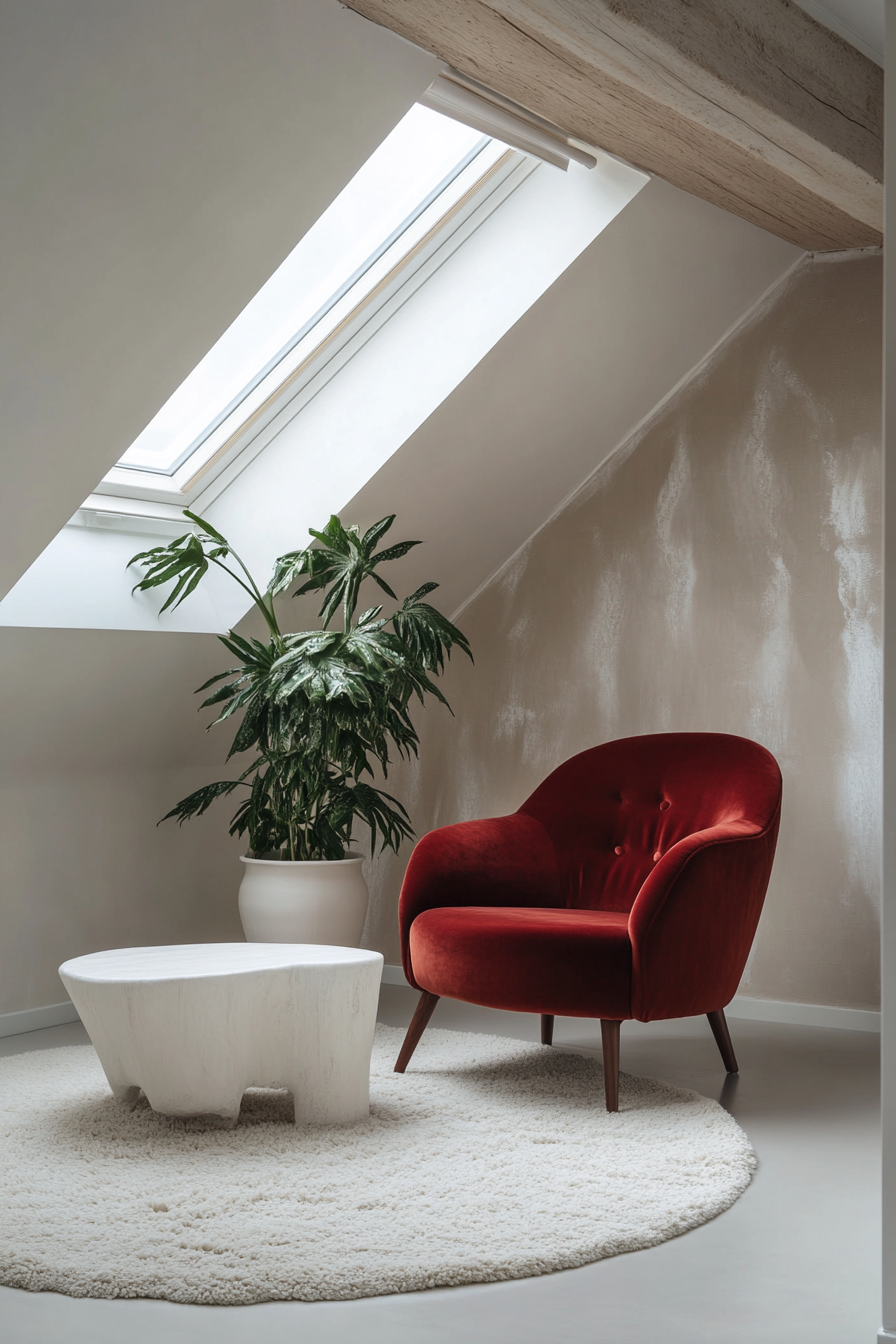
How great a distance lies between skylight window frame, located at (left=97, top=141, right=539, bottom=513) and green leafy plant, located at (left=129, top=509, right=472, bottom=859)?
194mm

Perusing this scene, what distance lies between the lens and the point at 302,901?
3727 millimetres

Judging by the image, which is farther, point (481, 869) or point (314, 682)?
point (314, 682)

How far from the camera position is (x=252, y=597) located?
3928 mm

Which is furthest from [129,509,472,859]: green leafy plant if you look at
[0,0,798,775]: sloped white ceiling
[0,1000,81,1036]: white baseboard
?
[0,1000,81,1036]: white baseboard

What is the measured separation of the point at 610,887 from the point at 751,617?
115cm

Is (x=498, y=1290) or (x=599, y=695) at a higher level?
(x=599, y=695)

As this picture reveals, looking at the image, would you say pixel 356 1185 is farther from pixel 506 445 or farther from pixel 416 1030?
pixel 506 445

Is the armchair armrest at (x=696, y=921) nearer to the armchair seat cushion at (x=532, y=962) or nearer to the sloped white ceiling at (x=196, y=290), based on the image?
the armchair seat cushion at (x=532, y=962)

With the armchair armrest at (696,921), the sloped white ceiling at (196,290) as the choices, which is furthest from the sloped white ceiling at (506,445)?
the armchair armrest at (696,921)

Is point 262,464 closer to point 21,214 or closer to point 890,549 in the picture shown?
point 21,214

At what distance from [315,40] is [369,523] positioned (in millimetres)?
1705

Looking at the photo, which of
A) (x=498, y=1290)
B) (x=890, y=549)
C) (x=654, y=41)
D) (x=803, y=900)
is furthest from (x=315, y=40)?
(x=803, y=900)

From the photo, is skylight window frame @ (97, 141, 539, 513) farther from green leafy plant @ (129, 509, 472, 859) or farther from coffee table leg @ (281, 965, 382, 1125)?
coffee table leg @ (281, 965, 382, 1125)

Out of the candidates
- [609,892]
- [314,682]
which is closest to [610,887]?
[609,892]
